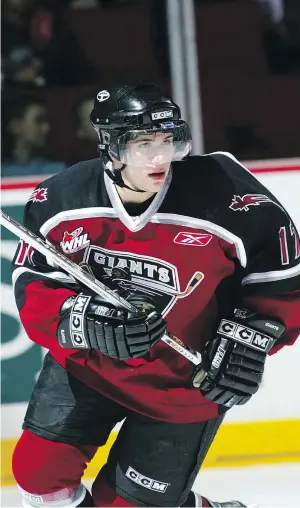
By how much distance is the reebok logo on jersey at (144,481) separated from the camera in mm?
2072

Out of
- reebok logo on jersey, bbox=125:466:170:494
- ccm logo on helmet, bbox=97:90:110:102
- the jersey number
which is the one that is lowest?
reebok logo on jersey, bbox=125:466:170:494

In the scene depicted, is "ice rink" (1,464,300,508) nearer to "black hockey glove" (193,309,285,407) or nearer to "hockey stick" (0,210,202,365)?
"black hockey glove" (193,309,285,407)

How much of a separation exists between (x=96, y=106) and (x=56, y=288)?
357mm

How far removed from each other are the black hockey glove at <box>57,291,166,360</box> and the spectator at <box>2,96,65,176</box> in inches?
43.4

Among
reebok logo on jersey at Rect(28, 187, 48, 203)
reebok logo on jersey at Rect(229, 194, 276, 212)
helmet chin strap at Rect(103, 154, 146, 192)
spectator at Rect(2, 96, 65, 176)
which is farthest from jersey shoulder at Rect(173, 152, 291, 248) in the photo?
spectator at Rect(2, 96, 65, 176)

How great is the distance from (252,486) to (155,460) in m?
0.73

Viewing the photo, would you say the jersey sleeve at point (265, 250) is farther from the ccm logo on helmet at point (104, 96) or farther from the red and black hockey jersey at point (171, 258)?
the ccm logo on helmet at point (104, 96)

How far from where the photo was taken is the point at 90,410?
2.09 meters

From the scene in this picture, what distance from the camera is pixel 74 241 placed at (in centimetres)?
199

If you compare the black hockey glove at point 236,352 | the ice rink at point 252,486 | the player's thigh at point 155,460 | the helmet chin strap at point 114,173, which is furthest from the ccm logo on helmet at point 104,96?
the ice rink at point 252,486

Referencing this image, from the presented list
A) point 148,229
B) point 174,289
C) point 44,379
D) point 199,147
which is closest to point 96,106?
point 148,229

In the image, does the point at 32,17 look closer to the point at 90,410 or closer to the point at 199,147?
the point at 199,147

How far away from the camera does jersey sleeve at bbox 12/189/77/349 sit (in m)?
2.00

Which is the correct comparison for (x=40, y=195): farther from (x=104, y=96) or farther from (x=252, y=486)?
(x=252, y=486)
